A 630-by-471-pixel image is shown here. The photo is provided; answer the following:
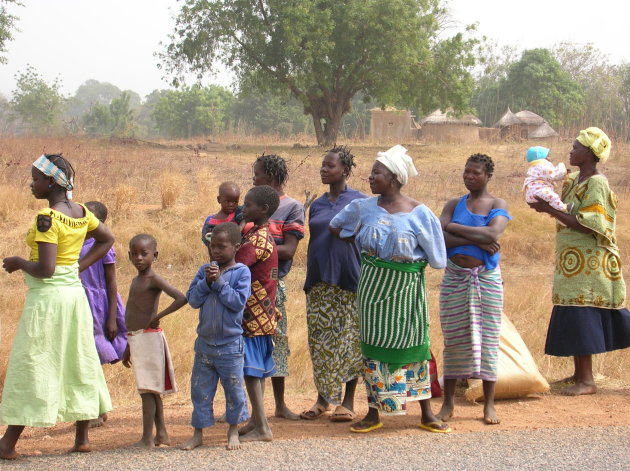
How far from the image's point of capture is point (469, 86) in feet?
94.3

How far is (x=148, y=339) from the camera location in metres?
4.40

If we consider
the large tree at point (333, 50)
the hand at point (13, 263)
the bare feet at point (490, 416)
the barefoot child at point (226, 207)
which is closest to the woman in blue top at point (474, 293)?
the bare feet at point (490, 416)

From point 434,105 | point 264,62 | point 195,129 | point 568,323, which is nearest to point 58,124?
point 195,129

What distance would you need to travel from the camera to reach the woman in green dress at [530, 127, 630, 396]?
5441 millimetres

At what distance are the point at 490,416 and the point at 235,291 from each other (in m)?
1.85

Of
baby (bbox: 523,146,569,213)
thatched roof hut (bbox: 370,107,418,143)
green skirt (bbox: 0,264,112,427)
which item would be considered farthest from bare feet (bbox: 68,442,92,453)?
thatched roof hut (bbox: 370,107,418,143)

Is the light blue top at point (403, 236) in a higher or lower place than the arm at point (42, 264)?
higher

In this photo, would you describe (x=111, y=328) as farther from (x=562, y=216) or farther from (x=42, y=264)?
(x=562, y=216)

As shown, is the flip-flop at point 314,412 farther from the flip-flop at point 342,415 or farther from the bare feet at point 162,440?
the bare feet at point 162,440

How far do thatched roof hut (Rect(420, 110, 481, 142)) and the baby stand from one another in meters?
27.9

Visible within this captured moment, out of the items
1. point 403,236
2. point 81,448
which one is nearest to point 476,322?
point 403,236

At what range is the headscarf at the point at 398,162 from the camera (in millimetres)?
4496

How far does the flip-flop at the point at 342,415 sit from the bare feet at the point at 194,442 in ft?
3.17

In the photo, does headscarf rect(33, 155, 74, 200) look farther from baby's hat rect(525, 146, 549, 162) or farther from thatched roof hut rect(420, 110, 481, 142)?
thatched roof hut rect(420, 110, 481, 142)
